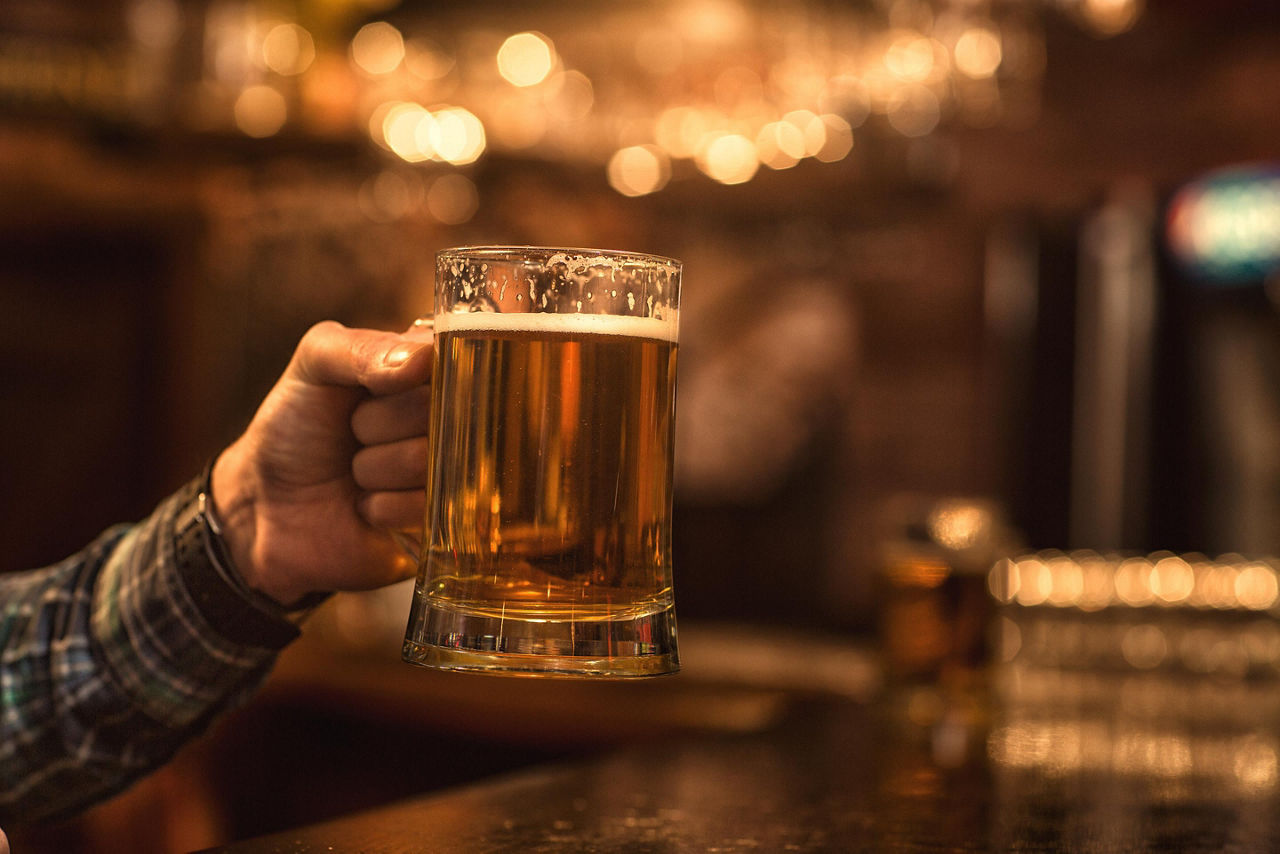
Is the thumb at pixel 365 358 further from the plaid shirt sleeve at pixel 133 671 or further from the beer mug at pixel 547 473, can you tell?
the plaid shirt sleeve at pixel 133 671

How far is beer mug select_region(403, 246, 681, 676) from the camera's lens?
803mm

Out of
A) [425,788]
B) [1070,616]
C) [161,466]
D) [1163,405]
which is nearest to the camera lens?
[1070,616]

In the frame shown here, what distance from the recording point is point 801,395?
12.9ft

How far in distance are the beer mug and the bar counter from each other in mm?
100

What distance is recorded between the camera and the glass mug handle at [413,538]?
3.05ft

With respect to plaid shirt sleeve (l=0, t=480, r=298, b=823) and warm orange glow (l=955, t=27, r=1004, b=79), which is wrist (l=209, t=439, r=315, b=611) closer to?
plaid shirt sleeve (l=0, t=480, r=298, b=823)

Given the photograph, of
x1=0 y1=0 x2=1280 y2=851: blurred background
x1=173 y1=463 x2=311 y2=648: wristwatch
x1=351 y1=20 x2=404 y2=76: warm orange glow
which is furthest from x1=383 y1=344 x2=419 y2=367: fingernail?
x1=351 y1=20 x2=404 y2=76: warm orange glow

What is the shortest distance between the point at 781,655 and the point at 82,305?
2.61m

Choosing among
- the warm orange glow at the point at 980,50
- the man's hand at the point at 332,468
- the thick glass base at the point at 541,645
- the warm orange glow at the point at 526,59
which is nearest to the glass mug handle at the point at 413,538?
the man's hand at the point at 332,468

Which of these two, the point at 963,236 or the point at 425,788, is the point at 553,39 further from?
the point at 425,788

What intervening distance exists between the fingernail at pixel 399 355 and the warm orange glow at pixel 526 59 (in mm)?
2897

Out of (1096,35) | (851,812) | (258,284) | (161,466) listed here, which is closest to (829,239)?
(1096,35)

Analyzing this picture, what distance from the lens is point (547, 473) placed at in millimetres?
809

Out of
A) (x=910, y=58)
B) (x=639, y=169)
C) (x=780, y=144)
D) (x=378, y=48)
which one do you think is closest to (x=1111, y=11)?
(x=910, y=58)
